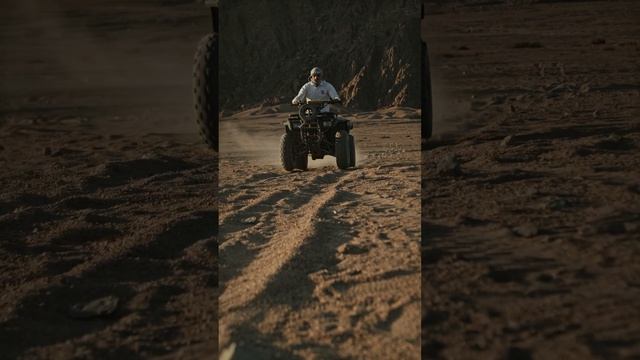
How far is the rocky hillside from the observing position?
4965mm

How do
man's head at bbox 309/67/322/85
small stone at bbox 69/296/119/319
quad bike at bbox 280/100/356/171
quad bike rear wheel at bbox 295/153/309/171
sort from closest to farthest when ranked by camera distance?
small stone at bbox 69/296/119/319 → man's head at bbox 309/67/322/85 → quad bike at bbox 280/100/356/171 → quad bike rear wheel at bbox 295/153/309/171

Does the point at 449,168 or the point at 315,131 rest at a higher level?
the point at 315,131

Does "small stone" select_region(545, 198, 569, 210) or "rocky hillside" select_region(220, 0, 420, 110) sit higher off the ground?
"rocky hillside" select_region(220, 0, 420, 110)

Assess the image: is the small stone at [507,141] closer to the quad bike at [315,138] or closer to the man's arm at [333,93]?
the quad bike at [315,138]

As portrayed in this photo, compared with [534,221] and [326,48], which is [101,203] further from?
[534,221]

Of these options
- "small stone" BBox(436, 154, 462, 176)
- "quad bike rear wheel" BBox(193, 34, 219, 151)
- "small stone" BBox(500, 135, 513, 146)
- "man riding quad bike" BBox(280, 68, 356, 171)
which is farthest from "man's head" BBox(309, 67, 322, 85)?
"small stone" BBox(500, 135, 513, 146)

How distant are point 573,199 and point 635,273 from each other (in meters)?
1.38

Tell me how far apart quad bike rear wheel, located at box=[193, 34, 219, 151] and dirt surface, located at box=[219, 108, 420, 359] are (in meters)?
0.19

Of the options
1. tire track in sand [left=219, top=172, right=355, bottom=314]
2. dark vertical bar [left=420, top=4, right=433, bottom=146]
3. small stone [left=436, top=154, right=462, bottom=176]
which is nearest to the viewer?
tire track in sand [left=219, top=172, right=355, bottom=314]

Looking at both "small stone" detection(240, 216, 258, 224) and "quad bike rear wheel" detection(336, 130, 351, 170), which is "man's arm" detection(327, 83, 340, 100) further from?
"small stone" detection(240, 216, 258, 224)

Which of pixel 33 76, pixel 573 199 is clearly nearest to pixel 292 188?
pixel 573 199

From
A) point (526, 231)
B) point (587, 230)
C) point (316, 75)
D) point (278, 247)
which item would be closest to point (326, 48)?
point (316, 75)

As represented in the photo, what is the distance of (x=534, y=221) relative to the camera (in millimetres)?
4969

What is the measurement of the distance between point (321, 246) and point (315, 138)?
3.21ft
